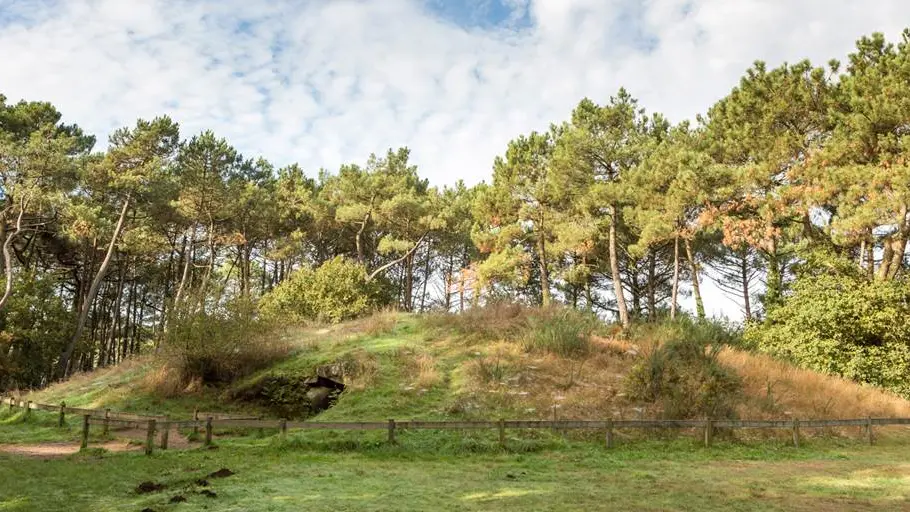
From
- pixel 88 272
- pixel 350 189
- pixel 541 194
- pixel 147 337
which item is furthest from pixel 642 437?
pixel 147 337

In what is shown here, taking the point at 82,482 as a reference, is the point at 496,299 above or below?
above

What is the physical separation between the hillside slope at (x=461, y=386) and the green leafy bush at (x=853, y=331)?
135 cm

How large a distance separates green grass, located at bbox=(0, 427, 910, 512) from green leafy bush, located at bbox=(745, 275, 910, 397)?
9.07 meters

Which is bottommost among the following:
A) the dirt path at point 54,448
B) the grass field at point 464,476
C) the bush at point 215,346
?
the dirt path at point 54,448

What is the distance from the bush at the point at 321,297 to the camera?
3022cm

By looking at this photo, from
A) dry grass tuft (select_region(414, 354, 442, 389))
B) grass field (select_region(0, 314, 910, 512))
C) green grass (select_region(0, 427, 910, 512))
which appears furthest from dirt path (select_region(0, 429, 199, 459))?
dry grass tuft (select_region(414, 354, 442, 389))

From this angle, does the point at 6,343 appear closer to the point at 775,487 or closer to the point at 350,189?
the point at 350,189

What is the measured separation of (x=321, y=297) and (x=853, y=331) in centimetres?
2473

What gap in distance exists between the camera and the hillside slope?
16.3 meters

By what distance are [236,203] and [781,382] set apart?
3368cm

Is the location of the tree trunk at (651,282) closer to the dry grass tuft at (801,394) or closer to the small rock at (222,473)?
the dry grass tuft at (801,394)

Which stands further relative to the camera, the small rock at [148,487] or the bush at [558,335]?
the bush at [558,335]

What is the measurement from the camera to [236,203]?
38.8 meters

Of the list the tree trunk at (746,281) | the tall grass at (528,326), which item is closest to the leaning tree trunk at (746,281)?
the tree trunk at (746,281)
